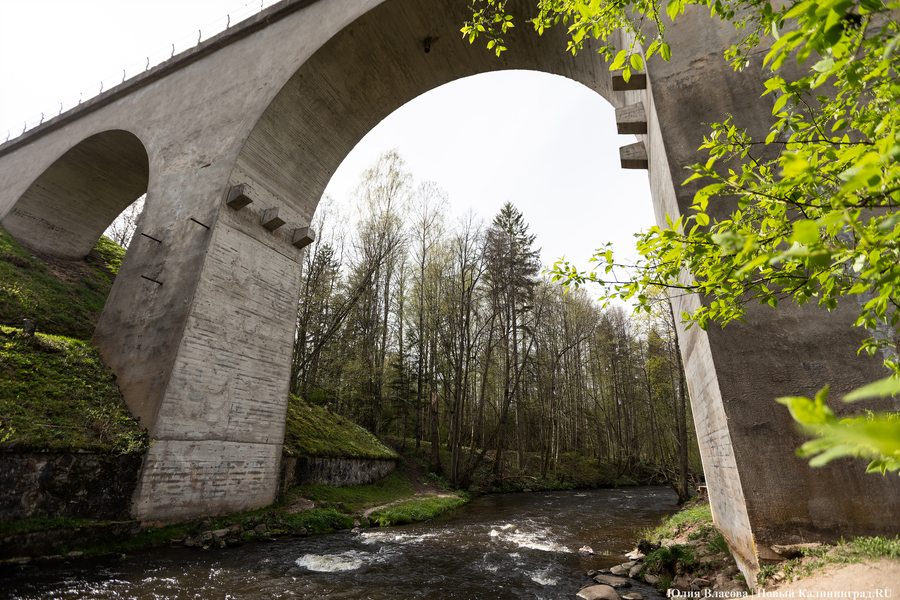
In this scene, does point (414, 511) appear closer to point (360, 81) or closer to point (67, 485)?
point (67, 485)

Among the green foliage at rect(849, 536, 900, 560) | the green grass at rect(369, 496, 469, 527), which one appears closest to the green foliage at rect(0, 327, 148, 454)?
the green grass at rect(369, 496, 469, 527)

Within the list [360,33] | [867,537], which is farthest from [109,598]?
[360,33]

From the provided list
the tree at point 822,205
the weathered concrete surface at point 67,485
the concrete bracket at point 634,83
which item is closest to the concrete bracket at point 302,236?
the weathered concrete surface at point 67,485

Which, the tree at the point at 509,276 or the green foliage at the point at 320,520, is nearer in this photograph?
the green foliage at the point at 320,520

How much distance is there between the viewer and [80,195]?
43.9 feet

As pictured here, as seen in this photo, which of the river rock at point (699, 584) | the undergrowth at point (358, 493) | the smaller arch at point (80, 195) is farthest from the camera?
the smaller arch at point (80, 195)

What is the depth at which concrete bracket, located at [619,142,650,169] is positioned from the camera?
269 inches

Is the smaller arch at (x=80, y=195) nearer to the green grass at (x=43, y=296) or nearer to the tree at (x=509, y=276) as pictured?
the green grass at (x=43, y=296)

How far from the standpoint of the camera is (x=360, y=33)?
953cm

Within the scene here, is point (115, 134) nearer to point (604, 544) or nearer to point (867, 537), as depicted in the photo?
point (604, 544)

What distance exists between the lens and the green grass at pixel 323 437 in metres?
11.0

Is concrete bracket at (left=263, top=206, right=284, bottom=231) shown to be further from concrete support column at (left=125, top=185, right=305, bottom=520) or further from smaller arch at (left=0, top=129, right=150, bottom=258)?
smaller arch at (left=0, top=129, right=150, bottom=258)

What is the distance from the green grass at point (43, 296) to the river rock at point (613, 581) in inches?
483

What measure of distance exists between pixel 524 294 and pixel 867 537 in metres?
17.6
